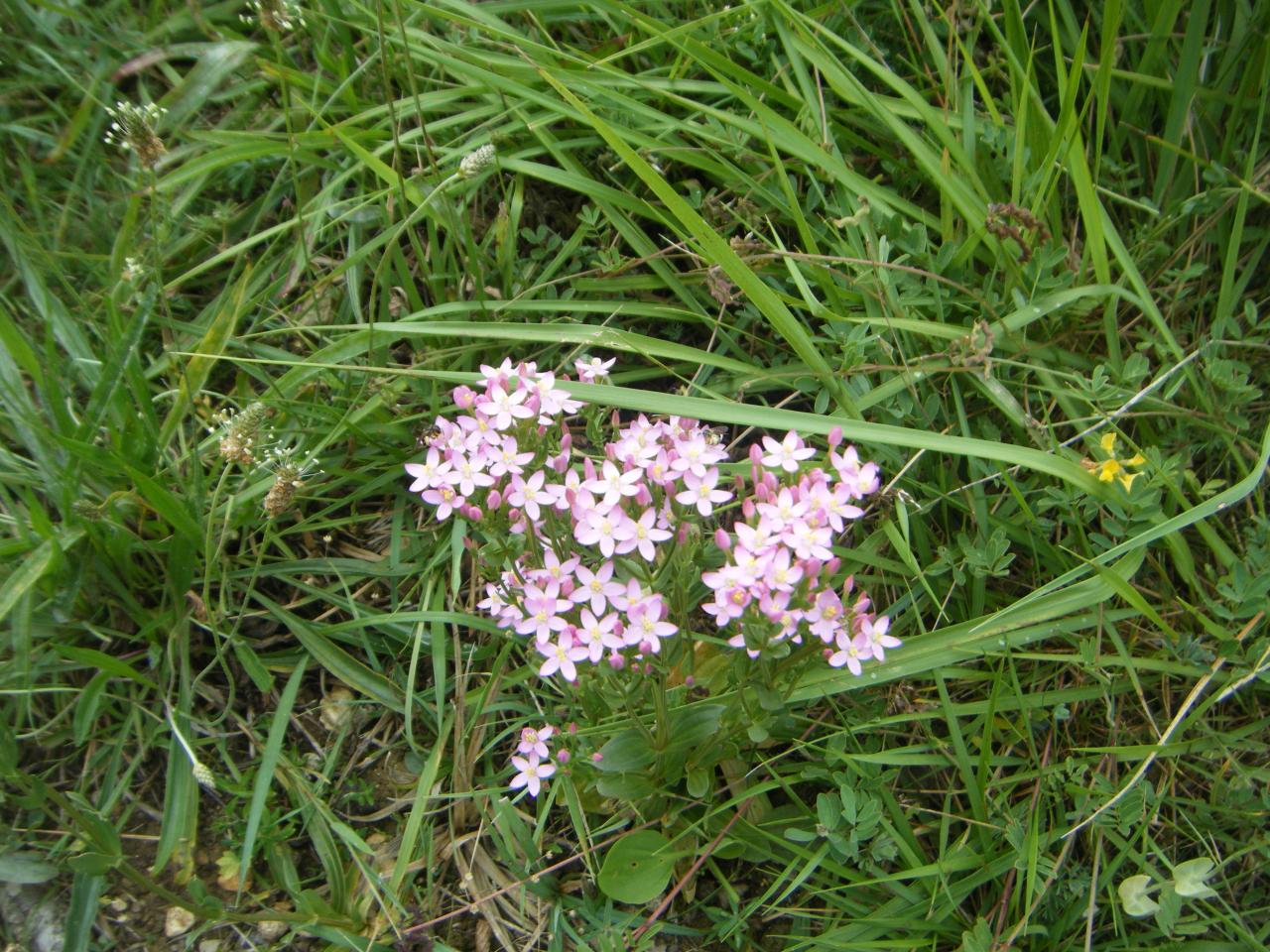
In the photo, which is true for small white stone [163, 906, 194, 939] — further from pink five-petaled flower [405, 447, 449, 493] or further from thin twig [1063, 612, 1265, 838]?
thin twig [1063, 612, 1265, 838]

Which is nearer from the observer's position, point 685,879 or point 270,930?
point 685,879

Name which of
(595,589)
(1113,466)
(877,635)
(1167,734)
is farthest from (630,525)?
(1167,734)

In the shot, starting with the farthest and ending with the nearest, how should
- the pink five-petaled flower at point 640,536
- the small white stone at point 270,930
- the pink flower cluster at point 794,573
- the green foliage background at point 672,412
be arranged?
the small white stone at point 270,930 → the green foliage background at point 672,412 → the pink five-petaled flower at point 640,536 → the pink flower cluster at point 794,573

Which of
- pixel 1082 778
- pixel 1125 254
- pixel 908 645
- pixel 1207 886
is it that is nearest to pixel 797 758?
pixel 908 645

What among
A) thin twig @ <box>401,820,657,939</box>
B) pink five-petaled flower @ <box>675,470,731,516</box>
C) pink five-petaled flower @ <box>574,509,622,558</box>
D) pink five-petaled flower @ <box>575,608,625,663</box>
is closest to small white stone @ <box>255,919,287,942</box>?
thin twig @ <box>401,820,657,939</box>

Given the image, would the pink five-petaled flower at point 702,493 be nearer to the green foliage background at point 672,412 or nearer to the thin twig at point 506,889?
the green foliage background at point 672,412

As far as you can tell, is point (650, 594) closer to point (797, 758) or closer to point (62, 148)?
point (797, 758)

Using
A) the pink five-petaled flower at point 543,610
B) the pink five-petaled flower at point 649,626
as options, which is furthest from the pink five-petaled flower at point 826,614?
the pink five-petaled flower at point 543,610

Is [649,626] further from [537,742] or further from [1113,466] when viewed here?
[1113,466]
